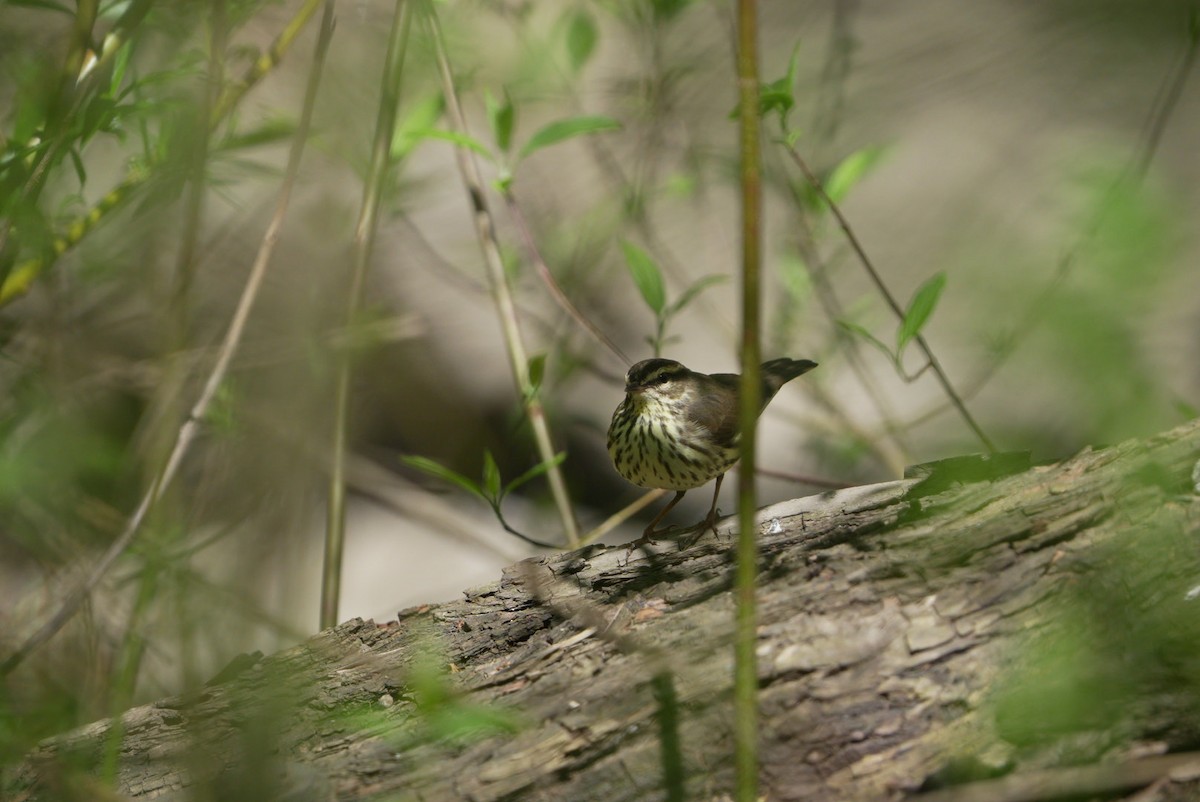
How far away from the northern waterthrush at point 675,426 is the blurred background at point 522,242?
327 mm

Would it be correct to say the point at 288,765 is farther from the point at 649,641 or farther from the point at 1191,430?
the point at 1191,430

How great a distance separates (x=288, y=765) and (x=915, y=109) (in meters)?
3.79

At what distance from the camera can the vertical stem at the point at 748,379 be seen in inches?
47.7

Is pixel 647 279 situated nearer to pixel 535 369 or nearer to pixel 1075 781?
pixel 535 369

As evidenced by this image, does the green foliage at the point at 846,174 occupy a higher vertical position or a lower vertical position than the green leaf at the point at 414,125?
lower

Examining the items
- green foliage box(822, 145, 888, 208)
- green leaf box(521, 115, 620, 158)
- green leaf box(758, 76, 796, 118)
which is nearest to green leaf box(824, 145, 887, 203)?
green foliage box(822, 145, 888, 208)

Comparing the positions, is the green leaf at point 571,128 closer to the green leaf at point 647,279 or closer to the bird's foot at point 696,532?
the green leaf at point 647,279

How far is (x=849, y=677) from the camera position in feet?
6.07

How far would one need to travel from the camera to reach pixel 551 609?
8.07ft

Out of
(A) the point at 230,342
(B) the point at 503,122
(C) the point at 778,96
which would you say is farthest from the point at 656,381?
(A) the point at 230,342

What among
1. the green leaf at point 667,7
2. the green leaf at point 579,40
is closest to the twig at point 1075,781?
the green leaf at point 667,7

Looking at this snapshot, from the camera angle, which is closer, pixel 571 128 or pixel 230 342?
pixel 230 342

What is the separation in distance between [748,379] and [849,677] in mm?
834

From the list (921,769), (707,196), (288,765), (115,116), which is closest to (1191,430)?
(921,769)
